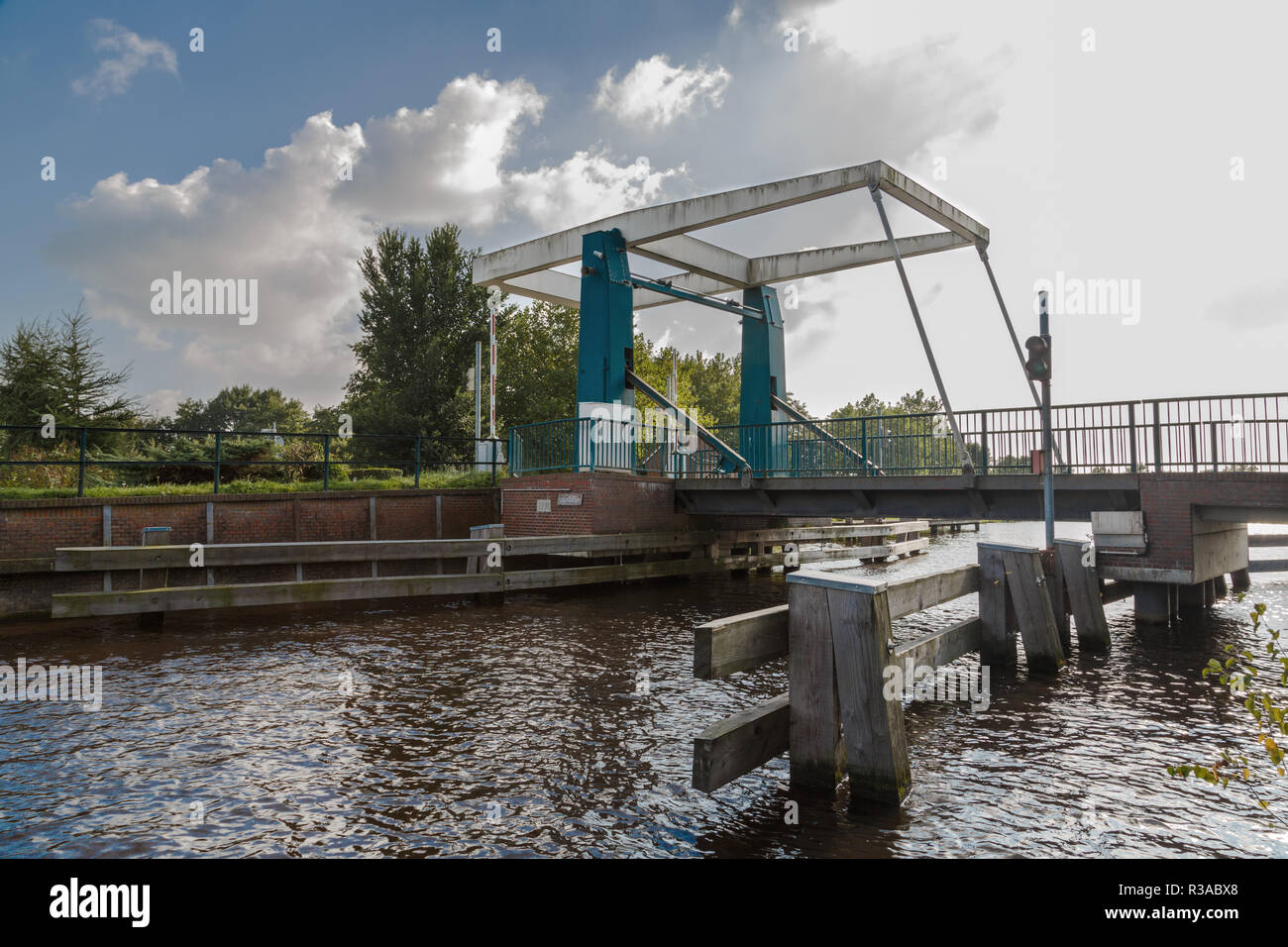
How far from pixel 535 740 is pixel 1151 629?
28.7 feet

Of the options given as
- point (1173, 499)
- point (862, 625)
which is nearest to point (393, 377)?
point (1173, 499)

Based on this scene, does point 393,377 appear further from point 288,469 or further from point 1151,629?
point 1151,629

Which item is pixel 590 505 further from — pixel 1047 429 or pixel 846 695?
pixel 846 695

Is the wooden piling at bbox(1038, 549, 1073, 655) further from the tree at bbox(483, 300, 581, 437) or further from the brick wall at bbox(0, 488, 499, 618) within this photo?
the tree at bbox(483, 300, 581, 437)

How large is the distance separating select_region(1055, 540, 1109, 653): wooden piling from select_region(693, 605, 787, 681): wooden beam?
5490mm

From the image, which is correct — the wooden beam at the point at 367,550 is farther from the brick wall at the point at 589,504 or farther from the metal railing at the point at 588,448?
the metal railing at the point at 588,448

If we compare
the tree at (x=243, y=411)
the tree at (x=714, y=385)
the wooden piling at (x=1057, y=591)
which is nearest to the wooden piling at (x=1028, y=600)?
the wooden piling at (x=1057, y=591)

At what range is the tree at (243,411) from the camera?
77312mm

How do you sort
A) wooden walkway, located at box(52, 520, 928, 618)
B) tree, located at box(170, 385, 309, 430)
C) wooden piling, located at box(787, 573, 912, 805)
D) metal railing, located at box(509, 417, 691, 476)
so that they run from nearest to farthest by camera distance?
1. wooden piling, located at box(787, 573, 912, 805)
2. wooden walkway, located at box(52, 520, 928, 618)
3. metal railing, located at box(509, 417, 691, 476)
4. tree, located at box(170, 385, 309, 430)

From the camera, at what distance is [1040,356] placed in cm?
952

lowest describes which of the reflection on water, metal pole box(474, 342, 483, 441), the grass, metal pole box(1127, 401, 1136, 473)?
the reflection on water

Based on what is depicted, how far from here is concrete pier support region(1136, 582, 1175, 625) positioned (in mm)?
10234

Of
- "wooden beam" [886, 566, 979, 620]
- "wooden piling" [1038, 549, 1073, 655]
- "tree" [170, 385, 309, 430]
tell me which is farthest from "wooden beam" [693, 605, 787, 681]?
"tree" [170, 385, 309, 430]

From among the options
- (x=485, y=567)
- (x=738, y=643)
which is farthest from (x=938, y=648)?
(x=485, y=567)
